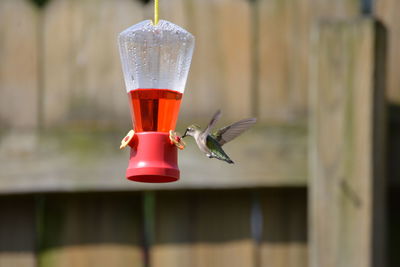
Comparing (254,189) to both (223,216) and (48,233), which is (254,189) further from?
(48,233)

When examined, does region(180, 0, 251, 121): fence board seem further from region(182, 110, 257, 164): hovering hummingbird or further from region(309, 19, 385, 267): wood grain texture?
region(182, 110, 257, 164): hovering hummingbird

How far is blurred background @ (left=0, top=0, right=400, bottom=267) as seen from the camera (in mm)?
3523

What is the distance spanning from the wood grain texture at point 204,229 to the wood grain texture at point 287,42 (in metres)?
0.39

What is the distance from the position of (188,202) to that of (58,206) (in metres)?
0.47

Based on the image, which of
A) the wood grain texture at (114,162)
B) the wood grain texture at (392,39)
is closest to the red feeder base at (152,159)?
the wood grain texture at (114,162)

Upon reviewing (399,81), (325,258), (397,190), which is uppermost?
(399,81)

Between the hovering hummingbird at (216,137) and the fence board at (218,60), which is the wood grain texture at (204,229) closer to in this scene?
the fence board at (218,60)

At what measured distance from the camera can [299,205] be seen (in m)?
3.69

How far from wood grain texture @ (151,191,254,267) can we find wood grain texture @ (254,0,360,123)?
388mm

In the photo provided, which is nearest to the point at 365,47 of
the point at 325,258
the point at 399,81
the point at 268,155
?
the point at 399,81

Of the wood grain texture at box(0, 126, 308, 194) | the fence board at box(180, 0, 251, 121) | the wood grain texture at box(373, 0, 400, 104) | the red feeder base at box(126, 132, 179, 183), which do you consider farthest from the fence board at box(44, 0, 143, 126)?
the wood grain texture at box(373, 0, 400, 104)

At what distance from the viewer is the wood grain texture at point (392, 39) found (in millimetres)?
3695

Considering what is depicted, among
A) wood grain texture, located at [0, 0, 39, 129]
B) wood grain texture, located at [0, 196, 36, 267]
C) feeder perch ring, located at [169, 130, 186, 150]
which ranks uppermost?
wood grain texture, located at [0, 0, 39, 129]

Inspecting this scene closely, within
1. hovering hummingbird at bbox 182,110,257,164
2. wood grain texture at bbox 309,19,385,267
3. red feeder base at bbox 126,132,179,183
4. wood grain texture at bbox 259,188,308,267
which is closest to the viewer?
red feeder base at bbox 126,132,179,183
